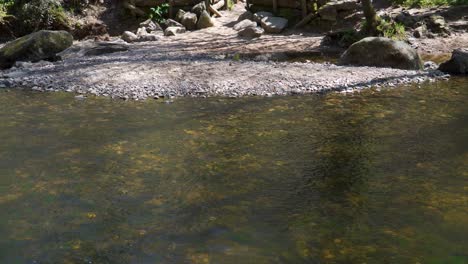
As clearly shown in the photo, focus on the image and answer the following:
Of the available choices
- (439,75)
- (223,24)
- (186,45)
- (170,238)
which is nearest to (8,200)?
(170,238)

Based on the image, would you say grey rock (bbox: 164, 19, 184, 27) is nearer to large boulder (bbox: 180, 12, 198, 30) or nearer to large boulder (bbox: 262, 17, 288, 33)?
large boulder (bbox: 180, 12, 198, 30)

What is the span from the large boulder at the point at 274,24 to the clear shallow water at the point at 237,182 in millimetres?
7840

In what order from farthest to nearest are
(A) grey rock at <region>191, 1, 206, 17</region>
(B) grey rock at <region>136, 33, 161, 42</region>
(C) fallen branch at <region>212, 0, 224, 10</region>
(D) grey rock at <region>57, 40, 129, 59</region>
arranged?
(C) fallen branch at <region>212, 0, 224, 10</region>, (A) grey rock at <region>191, 1, 206, 17</region>, (B) grey rock at <region>136, 33, 161, 42</region>, (D) grey rock at <region>57, 40, 129, 59</region>

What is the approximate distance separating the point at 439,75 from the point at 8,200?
8005 mm

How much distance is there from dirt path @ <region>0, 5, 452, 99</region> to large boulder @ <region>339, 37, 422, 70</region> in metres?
0.44

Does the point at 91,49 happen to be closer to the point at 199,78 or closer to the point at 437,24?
the point at 199,78

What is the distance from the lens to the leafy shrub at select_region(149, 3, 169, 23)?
1827 centimetres

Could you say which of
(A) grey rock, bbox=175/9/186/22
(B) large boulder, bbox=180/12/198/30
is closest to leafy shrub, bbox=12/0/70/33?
(A) grey rock, bbox=175/9/186/22

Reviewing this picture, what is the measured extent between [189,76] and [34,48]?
15.2ft

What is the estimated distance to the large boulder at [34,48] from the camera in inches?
510

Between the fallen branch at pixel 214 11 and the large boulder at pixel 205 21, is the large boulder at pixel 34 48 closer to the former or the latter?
the large boulder at pixel 205 21

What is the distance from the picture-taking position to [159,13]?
18297 millimetres

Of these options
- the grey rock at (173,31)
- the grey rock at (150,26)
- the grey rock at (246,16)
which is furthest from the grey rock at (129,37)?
the grey rock at (246,16)

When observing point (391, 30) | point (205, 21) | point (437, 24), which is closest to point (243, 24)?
point (205, 21)
